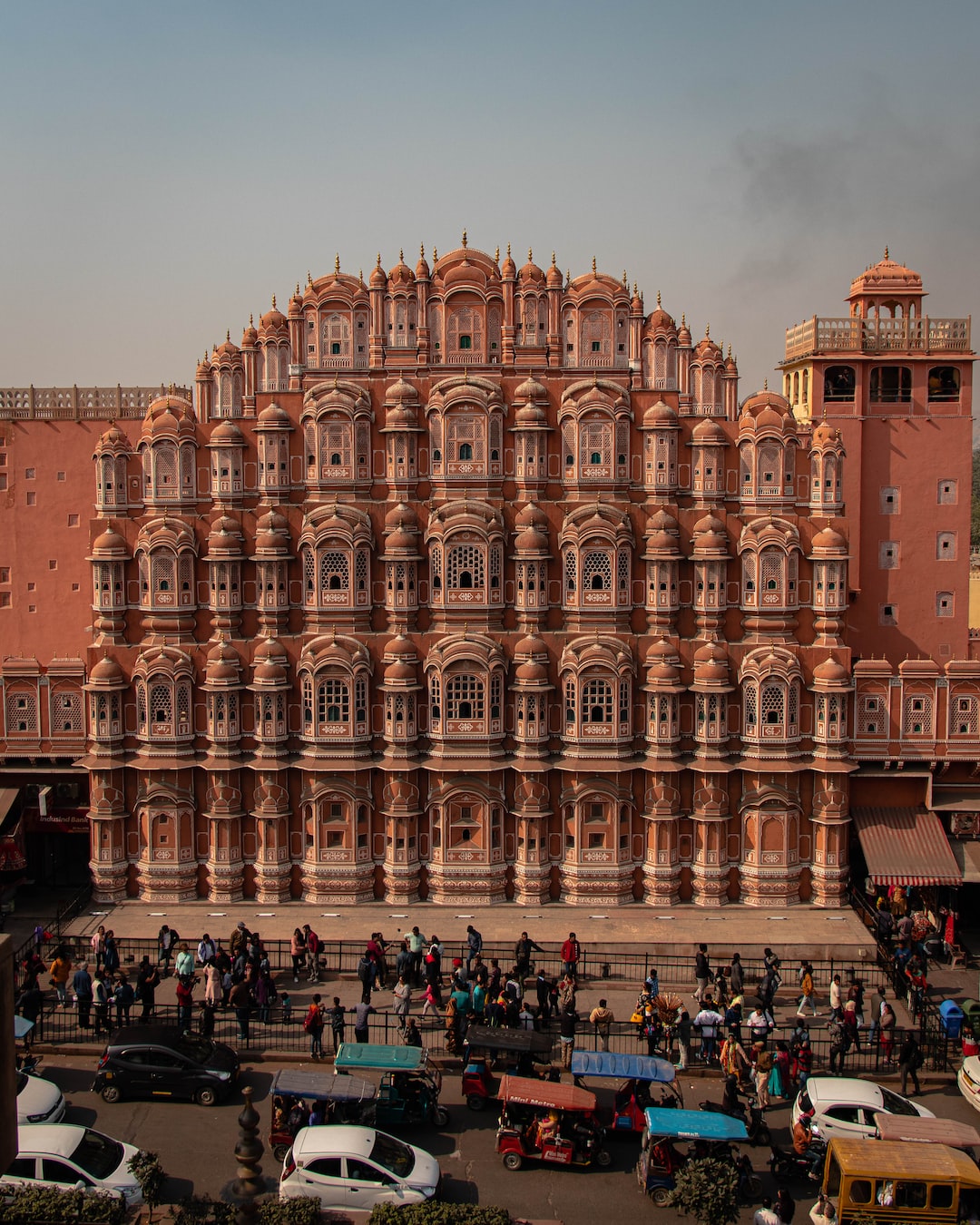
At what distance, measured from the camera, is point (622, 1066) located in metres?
28.9

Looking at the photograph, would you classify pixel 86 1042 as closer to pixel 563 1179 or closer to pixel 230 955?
pixel 230 955

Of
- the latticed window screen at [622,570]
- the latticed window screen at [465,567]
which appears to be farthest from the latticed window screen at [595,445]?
the latticed window screen at [465,567]

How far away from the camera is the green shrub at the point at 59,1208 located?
22.9 meters

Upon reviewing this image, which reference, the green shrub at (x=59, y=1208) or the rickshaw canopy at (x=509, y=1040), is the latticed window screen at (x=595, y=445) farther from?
the green shrub at (x=59, y=1208)

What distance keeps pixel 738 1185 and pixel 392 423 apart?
27255 millimetres

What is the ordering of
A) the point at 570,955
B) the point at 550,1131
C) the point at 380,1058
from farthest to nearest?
the point at 570,955, the point at 380,1058, the point at 550,1131

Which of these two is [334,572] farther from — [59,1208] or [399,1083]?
[59,1208]

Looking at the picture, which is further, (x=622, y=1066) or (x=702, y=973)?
(x=702, y=973)

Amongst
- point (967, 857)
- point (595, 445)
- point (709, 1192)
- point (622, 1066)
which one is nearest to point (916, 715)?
point (967, 857)

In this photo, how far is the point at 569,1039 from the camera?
33.0 metres

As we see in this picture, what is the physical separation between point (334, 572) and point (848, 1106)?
81.2 ft

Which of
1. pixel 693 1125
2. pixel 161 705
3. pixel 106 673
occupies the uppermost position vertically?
pixel 106 673

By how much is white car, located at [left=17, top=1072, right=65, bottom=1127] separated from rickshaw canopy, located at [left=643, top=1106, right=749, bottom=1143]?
1311 centimetres

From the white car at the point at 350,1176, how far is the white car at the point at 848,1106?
8628 mm
